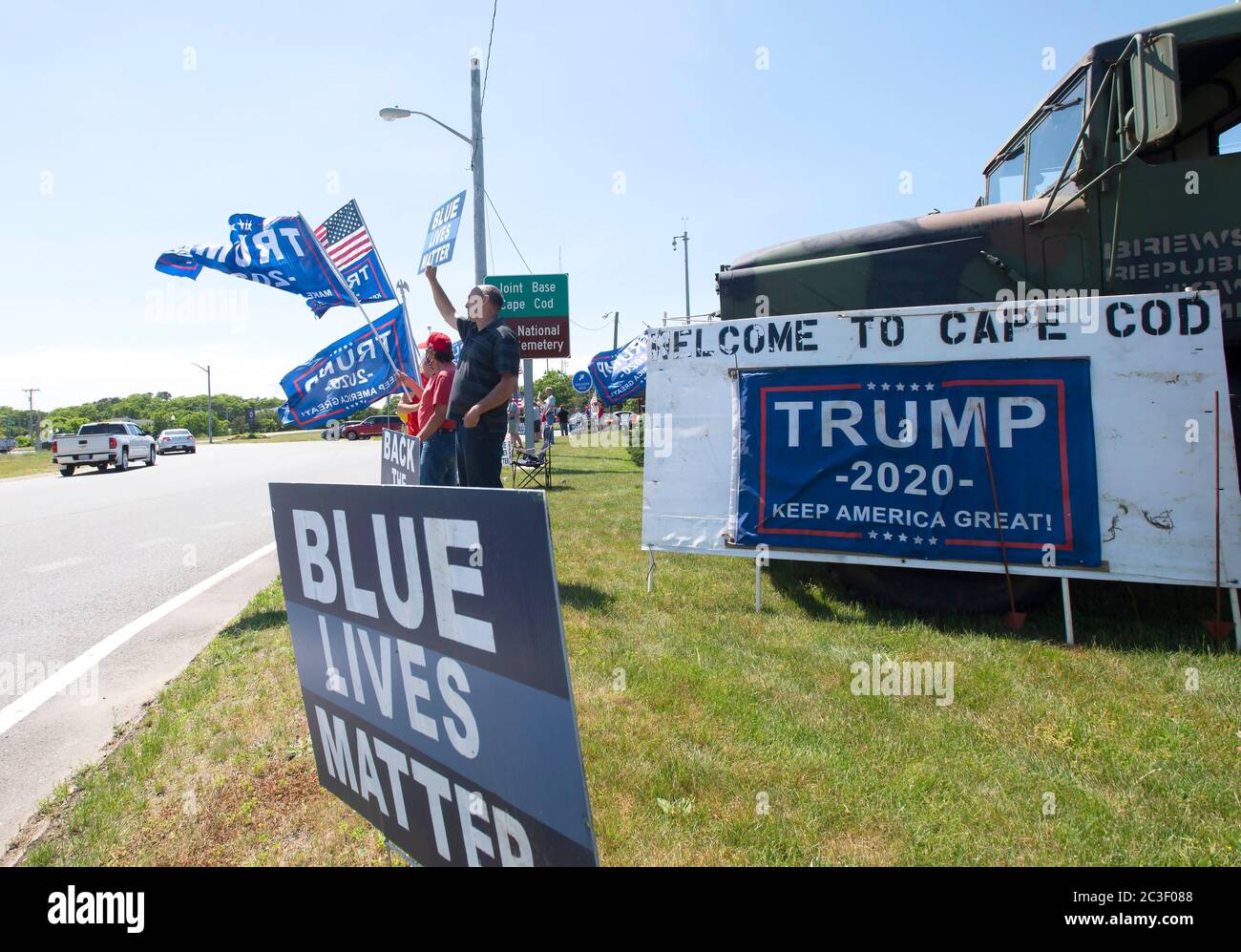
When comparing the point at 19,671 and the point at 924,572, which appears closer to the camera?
the point at 19,671

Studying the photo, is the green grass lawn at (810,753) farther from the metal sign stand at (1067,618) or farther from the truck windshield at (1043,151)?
the truck windshield at (1043,151)

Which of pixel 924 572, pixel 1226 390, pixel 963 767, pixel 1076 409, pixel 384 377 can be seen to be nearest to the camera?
pixel 963 767

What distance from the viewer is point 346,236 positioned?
23.2 feet

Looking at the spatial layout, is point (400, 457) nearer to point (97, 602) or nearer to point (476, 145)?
point (97, 602)

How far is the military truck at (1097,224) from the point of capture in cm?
411

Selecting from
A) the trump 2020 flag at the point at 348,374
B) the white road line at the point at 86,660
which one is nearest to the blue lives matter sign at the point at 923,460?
the trump 2020 flag at the point at 348,374

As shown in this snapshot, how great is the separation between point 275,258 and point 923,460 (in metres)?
6.16

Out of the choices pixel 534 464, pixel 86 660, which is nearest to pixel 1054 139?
pixel 86 660

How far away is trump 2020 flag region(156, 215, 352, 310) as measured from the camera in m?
6.72

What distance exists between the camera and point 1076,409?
423 centimetres
